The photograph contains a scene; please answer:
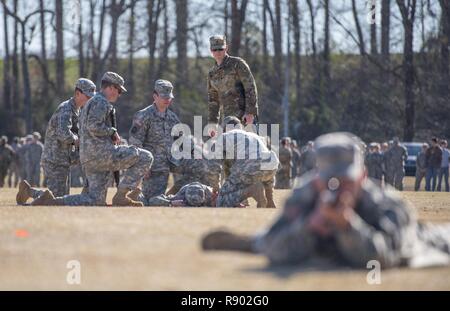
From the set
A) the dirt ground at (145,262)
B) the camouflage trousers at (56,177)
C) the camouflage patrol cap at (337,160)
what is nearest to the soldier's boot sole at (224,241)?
the dirt ground at (145,262)

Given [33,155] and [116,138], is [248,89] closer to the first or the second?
[116,138]

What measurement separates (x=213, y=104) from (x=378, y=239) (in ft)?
31.2

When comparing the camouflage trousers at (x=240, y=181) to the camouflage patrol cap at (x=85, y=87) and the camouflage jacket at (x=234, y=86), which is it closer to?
the camouflage jacket at (x=234, y=86)

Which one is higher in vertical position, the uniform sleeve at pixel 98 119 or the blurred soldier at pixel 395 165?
the uniform sleeve at pixel 98 119

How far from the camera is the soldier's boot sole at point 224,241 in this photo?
859 cm

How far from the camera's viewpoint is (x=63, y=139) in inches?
643

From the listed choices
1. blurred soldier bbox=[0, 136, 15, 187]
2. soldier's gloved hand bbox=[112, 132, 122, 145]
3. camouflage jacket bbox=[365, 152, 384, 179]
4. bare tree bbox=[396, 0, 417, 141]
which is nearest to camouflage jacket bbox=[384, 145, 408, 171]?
camouflage jacket bbox=[365, 152, 384, 179]

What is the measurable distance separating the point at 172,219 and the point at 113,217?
2.09ft

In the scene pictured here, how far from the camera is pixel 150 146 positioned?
17.0 metres

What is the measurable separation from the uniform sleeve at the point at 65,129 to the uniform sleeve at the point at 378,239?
8859 mm

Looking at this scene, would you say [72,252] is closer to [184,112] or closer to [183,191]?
[183,191]

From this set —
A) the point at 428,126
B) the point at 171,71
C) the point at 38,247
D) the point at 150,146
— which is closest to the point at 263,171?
the point at 150,146

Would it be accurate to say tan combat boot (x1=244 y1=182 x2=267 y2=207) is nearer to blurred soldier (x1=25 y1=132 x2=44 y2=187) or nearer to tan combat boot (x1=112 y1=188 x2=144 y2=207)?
tan combat boot (x1=112 y1=188 x2=144 y2=207)

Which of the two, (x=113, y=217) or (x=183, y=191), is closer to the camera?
(x=113, y=217)
